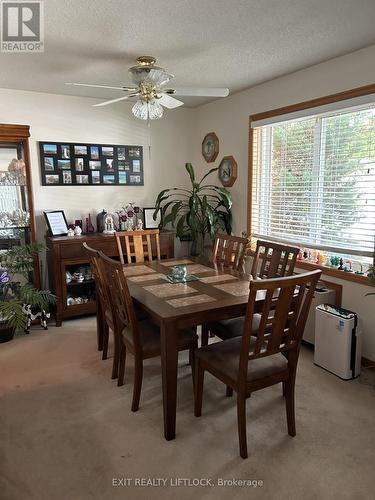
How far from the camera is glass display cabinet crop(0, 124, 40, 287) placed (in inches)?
143

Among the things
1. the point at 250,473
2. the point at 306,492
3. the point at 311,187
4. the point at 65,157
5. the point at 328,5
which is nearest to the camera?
the point at 306,492

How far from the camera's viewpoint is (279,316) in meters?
1.89

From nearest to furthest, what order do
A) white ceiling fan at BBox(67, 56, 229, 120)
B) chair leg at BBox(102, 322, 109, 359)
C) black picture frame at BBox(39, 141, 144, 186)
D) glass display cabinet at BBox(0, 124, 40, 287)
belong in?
white ceiling fan at BBox(67, 56, 229, 120), chair leg at BBox(102, 322, 109, 359), glass display cabinet at BBox(0, 124, 40, 287), black picture frame at BBox(39, 141, 144, 186)

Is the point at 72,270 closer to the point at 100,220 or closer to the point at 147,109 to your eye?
the point at 100,220

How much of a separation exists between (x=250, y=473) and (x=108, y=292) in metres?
1.39

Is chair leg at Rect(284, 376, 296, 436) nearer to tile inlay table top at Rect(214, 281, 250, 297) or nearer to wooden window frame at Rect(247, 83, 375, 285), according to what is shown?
tile inlay table top at Rect(214, 281, 250, 297)

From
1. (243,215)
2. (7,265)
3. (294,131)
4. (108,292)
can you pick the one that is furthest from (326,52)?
(7,265)

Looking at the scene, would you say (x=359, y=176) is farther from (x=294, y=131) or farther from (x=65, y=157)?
(x=65, y=157)

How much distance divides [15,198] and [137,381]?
8.04ft

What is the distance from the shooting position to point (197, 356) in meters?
2.22

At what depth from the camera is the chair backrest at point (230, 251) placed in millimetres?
3117

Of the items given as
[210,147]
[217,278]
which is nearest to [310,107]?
[210,147]

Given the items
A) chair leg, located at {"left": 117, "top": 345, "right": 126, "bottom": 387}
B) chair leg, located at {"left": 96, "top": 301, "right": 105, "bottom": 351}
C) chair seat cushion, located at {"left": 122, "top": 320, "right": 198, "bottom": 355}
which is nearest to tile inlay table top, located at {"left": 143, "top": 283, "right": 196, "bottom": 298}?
chair seat cushion, located at {"left": 122, "top": 320, "right": 198, "bottom": 355}

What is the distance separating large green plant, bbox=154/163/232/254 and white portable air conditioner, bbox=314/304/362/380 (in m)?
1.66
